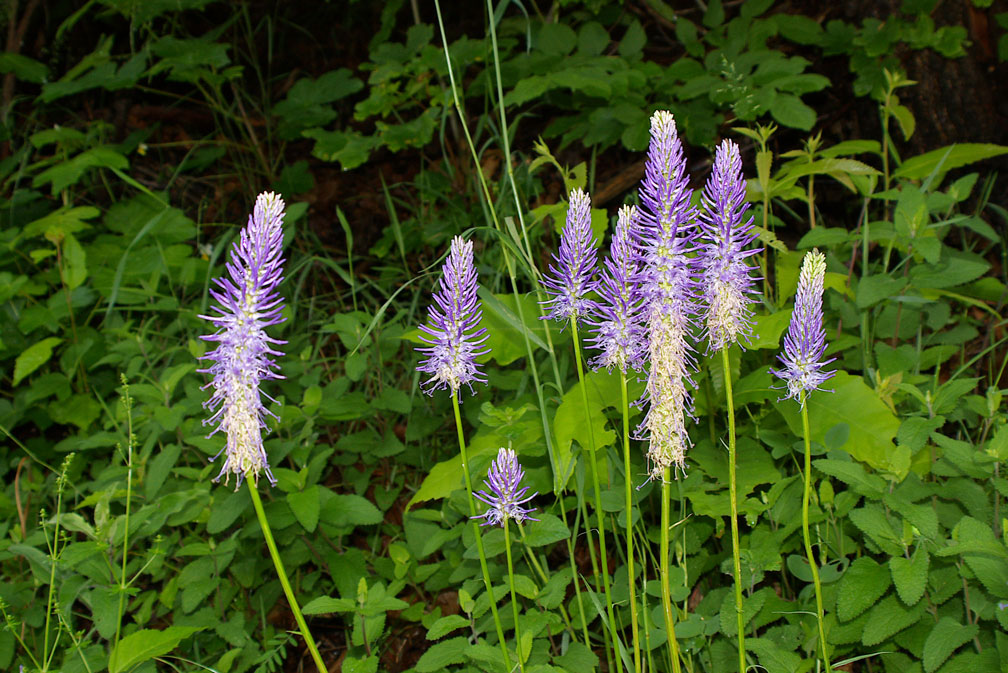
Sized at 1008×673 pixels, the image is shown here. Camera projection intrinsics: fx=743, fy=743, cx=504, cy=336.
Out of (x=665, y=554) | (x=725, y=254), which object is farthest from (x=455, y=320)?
(x=665, y=554)

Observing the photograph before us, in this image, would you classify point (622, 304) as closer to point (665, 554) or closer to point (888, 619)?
point (665, 554)

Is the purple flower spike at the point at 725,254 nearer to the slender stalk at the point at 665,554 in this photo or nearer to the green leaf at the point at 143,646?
the slender stalk at the point at 665,554

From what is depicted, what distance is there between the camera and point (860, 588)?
153 centimetres

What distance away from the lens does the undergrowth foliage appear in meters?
1.17

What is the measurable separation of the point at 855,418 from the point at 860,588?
0.43 m

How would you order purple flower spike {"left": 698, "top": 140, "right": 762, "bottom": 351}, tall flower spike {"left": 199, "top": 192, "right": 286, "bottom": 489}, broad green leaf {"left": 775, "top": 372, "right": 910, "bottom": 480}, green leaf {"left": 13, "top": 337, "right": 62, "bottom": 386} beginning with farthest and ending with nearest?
1. green leaf {"left": 13, "top": 337, "right": 62, "bottom": 386}
2. broad green leaf {"left": 775, "top": 372, "right": 910, "bottom": 480}
3. purple flower spike {"left": 698, "top": 140, "right": 762, "bottom": 351}
4. tall flower spike {"left": 199, "top": 192, "right": 286, "bottom": 489}

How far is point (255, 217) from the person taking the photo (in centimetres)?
88

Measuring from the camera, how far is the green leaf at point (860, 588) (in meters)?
1.51

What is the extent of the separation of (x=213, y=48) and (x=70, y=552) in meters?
2.55

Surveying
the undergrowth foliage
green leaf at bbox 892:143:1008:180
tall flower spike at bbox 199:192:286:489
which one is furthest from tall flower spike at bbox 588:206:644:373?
green leaf at bbox 892:143:1008:180

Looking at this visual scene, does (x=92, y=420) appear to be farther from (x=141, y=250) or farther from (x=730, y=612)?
(x=730, y=612)

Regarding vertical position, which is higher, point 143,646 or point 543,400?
point 543,400

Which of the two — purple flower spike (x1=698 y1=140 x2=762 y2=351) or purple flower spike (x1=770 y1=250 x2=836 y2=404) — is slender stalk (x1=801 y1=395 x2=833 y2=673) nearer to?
purple flower spike (x1=770 y1=250 x2=836 y2=404)

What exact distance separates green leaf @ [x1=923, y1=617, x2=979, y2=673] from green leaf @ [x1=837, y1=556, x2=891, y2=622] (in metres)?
0.12
